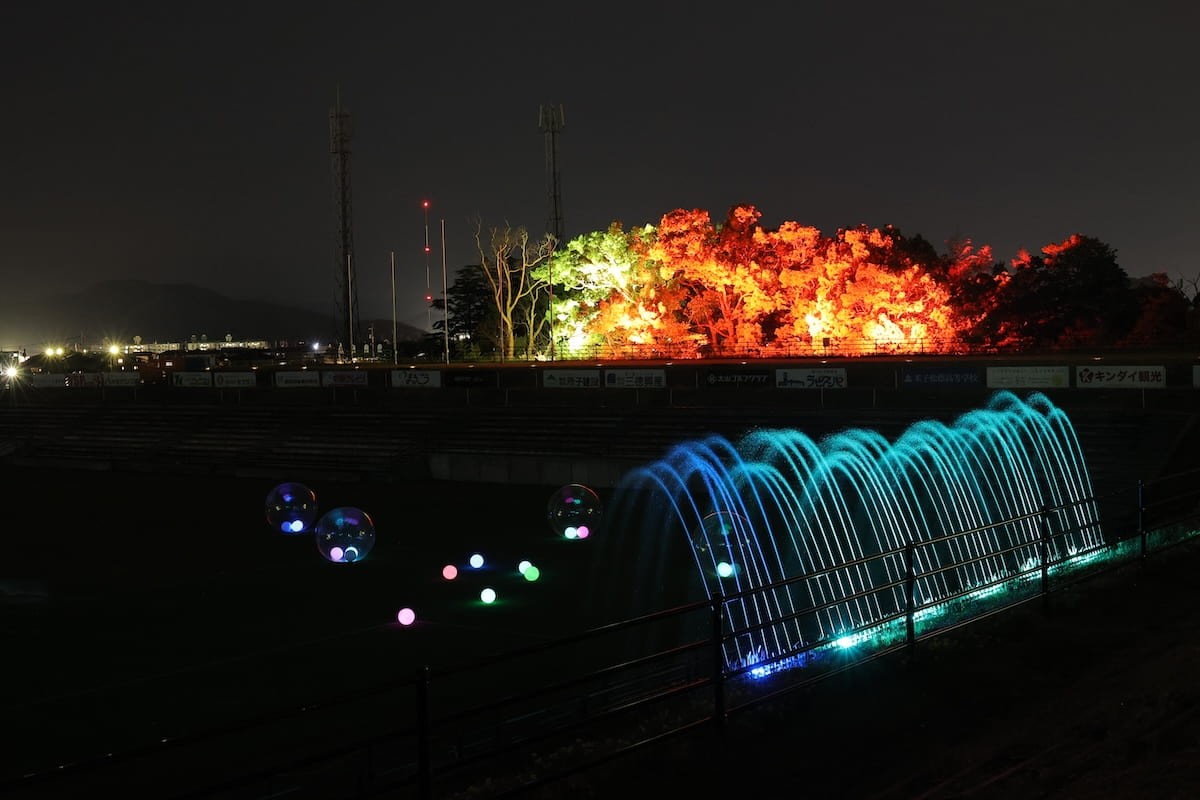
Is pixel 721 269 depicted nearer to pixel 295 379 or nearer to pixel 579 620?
pixel 295 379

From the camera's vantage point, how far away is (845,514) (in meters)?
21.0

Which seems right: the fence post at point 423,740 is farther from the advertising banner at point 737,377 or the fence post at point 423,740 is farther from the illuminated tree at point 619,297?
the illuminated tree at point 619,297

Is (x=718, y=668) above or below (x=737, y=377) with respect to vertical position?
below

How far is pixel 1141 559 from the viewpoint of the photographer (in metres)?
11.5

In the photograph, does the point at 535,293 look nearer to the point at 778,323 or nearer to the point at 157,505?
the point at 778,323

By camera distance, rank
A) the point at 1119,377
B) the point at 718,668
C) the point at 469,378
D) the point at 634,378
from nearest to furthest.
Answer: the point at 718,668, the point at 1119,377, the point at 634,378, the point at 469,378

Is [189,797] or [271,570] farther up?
[189,797]

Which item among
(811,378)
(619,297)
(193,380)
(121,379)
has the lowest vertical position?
(811,378)

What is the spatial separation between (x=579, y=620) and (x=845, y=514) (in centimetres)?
748

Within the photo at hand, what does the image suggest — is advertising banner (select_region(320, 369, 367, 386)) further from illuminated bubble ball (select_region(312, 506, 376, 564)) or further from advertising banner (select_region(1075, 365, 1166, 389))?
advertising banner (select_region(1075, 365, 1166, 389))

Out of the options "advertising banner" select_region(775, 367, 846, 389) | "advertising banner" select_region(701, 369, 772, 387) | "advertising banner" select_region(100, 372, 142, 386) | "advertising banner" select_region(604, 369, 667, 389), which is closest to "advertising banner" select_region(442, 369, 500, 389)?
"advertising banner" select_region(604, 369, 667, 389)

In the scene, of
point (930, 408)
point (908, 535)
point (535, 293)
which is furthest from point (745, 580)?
point (535, 293)

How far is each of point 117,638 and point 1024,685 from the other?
1182 cm

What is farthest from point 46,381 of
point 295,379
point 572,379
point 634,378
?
point 634,378
